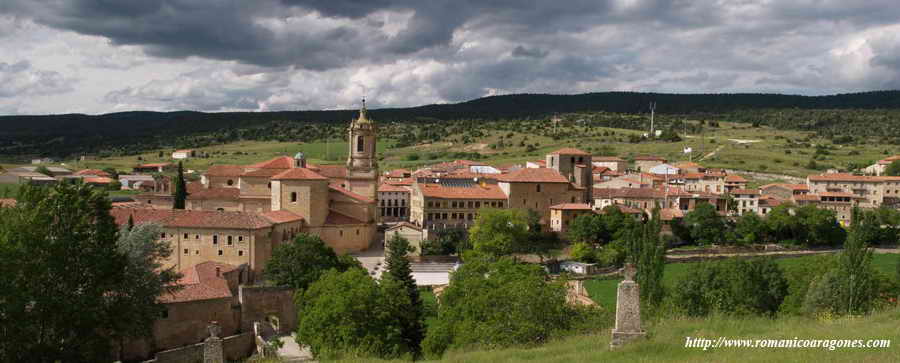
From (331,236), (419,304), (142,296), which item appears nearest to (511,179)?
(331,236)

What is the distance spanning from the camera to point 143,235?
25.4 meters

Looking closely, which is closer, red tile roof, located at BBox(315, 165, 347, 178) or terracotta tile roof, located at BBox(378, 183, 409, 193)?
red tile roof, located at BBox(315, 165, 347, 178)

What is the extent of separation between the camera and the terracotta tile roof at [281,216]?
42.3 meters

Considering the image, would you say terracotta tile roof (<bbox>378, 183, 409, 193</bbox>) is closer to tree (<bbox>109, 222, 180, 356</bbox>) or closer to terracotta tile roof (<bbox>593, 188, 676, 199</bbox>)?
terracotta tile roof (<bbox>593, 188, 676, 199</bbox>)

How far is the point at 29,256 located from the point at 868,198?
8629cm

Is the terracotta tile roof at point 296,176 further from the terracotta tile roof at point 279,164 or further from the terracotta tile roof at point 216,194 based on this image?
the terracotta tile roof at point 279,164

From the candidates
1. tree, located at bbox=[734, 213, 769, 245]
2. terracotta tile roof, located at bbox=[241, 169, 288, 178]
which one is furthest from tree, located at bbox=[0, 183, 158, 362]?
tree, located at bbox=[734, 213, 769, 245]

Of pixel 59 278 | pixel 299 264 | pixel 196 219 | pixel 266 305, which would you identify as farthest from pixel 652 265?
pixel 196 219

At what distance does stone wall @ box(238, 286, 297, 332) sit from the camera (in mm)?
30797

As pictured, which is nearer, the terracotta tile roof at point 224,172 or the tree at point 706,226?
the terracotta tile roof at point 224,172

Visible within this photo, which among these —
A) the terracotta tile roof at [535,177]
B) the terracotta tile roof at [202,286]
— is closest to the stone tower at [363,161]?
the terracotta tile roof at [535,177]

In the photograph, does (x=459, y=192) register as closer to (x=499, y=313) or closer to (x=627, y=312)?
(x=499, y=313)

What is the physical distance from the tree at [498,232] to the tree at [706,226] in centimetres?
1807

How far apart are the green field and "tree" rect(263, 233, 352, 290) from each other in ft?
47.8
